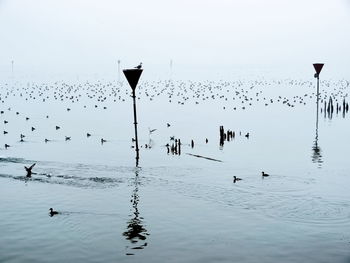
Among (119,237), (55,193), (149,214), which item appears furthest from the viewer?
(55,193)

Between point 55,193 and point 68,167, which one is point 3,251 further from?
point 68,167

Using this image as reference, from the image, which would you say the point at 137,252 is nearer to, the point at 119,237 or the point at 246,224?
the point at 119,237

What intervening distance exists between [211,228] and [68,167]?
17234mm

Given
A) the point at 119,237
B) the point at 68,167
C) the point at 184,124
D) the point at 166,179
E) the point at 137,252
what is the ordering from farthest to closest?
the point at 184,124 < the point at 68,167 < the point at 166,179 < the point at 119,237 < the point at 137,252

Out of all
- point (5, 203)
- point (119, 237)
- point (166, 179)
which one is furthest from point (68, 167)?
point (119, 237)

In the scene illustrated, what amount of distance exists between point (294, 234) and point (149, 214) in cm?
670

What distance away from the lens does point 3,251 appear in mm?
17609

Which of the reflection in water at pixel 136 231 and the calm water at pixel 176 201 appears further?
the reflection in water at pixel 136 231

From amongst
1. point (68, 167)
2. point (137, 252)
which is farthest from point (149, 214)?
point (68, 167)

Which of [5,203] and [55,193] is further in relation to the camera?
[55,193]

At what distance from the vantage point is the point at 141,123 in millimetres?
69688

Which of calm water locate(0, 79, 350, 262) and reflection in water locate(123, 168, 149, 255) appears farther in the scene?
reflection in water locate(123, 168, 149, 255)

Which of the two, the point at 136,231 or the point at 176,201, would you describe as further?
the point at 176,201

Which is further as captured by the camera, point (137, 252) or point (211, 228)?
point (211, 228)
